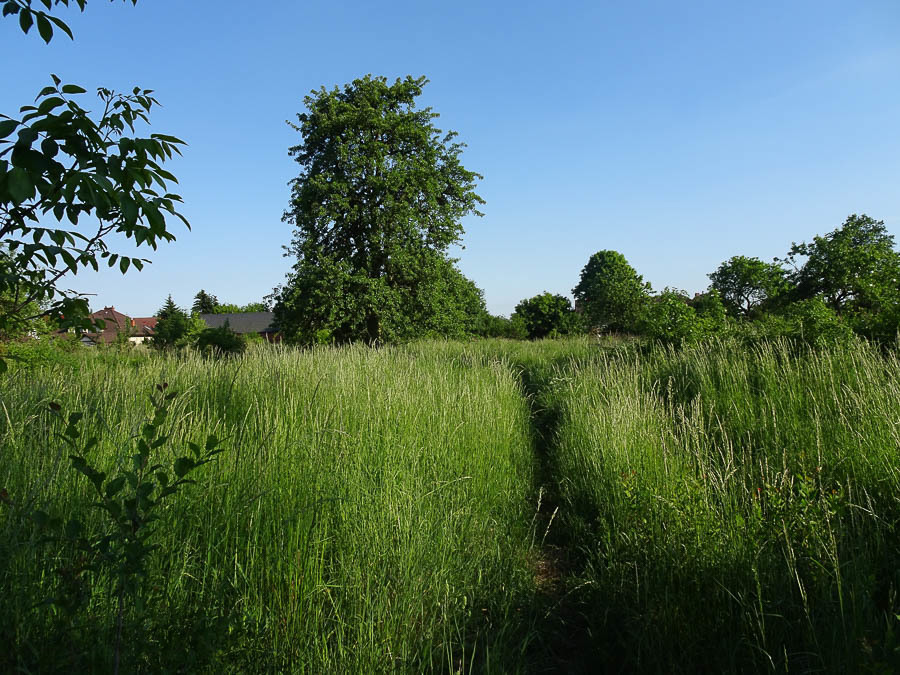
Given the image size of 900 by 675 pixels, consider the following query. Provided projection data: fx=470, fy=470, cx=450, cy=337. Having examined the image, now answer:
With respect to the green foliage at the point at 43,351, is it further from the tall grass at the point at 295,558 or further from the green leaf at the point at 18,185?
the green leaf at the point at 18,185

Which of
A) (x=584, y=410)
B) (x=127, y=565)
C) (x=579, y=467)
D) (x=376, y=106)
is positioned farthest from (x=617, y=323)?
(x=127, y=565)

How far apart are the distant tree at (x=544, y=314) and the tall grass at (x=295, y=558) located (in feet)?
126

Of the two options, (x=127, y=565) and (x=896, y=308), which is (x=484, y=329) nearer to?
(x=896, y=308)

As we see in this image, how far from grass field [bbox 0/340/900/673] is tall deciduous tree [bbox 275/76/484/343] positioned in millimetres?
12421

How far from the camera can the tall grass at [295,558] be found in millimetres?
1884

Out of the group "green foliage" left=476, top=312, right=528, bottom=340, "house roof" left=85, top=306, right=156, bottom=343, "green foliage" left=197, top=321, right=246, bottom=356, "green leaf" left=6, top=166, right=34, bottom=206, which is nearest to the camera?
"green leaf" left=6, top=166, right=34, bottom=206

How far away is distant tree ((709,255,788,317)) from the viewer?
25625mm

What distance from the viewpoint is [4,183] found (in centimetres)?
150

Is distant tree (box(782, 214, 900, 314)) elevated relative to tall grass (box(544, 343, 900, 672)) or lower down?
elevated

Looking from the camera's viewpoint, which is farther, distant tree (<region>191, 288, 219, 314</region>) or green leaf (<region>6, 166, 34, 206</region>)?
distant tree (<region>191, 288, 219, 314</region>)

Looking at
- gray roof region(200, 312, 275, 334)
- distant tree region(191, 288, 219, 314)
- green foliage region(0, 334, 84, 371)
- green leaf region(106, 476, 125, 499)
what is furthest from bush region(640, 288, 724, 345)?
distant tree region(191, 288, 219, 314)

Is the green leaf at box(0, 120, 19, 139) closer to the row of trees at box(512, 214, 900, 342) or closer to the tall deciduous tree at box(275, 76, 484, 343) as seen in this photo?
the row of trees at box(512, 214, 900, 342)

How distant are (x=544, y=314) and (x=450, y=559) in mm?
41542

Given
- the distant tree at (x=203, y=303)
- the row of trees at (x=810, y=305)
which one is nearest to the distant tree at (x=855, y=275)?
the row of trees at (x=810, y=305)
